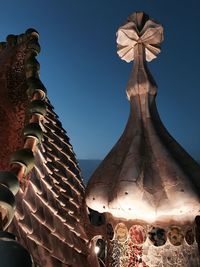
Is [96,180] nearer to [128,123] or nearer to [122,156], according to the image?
[122,156]

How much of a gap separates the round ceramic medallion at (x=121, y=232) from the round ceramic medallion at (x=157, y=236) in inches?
6.2

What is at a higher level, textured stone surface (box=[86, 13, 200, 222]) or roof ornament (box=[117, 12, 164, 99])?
roof ornament (box=[117, 12, 164, 99])

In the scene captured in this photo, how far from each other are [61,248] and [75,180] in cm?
80

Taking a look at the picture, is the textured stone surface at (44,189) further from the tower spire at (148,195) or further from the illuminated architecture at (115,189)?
the tower spire at (148,195)

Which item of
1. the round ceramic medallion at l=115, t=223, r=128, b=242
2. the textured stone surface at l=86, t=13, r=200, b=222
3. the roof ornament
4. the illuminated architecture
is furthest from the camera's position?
the roof ornament

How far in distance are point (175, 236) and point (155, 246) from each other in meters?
0.14

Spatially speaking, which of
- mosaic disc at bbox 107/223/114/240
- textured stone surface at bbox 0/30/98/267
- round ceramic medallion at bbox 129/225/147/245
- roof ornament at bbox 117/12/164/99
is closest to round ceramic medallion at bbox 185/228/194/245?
round ceramic medallion at bbox 129/225/147/245

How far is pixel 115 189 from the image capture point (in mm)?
2123

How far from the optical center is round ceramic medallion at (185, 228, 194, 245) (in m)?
2.10

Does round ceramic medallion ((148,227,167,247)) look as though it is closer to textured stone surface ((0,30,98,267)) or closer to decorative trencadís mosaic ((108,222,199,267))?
decorative trencadís mosaic ((108,222,199,267))

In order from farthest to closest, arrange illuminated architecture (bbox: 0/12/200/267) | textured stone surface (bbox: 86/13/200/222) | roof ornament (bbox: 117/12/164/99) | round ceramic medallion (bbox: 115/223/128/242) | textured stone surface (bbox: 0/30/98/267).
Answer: roof ornament (bbox: 117/12/164/99) → round ceramic medallion (bbox: 115/223/128/242) → textured stone surface (bbox: 86/13/200/222) → illuminated architecture (bbox: 0/12/200/267) → textured stone surface (bbox: 0/30/98/267)

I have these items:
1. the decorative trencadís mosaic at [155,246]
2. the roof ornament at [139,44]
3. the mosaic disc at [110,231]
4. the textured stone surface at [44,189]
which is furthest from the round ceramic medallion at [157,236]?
the roof ornament at [139,44]

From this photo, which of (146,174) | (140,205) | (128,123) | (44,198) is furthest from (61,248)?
(128,123)

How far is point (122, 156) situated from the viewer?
7.54 ft
